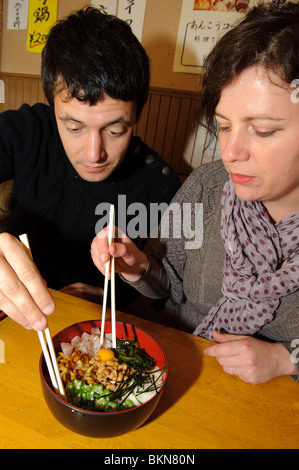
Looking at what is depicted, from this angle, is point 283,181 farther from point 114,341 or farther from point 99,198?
point 99,198

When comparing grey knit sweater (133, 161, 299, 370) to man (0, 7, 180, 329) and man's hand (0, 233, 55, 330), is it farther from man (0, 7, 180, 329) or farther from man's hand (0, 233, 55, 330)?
man's hand (0, 233, 55, 330)

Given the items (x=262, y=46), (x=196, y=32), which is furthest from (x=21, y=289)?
(x=196, y=32)

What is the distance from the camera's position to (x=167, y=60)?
101 inches

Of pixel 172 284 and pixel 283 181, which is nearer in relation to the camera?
pixel 283 181

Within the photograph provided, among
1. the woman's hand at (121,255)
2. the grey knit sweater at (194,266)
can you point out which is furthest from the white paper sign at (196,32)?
the woman's hand at (121,255)

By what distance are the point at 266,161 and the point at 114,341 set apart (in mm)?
598

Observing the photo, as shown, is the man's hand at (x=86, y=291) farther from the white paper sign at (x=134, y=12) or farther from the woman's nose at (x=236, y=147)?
the white paper sign at (x=134, y=12)

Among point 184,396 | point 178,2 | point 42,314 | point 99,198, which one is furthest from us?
point 178,2

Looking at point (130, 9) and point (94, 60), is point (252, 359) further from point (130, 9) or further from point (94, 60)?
point (130, 9)

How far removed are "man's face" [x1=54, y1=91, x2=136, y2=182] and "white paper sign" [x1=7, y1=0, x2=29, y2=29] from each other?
226 cm

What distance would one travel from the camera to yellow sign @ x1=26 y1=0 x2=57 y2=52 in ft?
9.25

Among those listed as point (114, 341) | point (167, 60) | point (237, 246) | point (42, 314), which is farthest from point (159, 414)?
point (167, 60)

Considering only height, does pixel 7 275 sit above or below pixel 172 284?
above

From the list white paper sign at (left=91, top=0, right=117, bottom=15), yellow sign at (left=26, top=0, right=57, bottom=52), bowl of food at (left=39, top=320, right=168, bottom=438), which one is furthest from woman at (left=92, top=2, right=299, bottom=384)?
yellow sign at (left=26, top=0, right=57, bottom=52)
